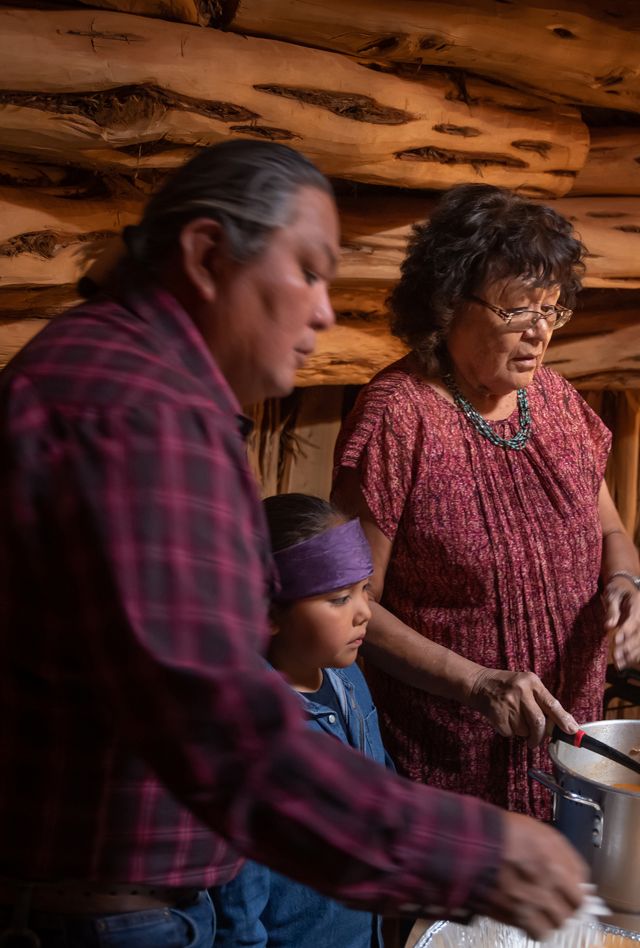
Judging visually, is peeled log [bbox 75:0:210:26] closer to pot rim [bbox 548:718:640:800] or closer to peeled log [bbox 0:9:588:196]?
peeled log [bbox 0:9:588:196]

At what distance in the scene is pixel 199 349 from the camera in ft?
3.08

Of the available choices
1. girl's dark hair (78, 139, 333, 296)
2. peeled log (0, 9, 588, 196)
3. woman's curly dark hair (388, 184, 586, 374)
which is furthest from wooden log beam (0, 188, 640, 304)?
girl's dark hair (78, 139, 333, 296)

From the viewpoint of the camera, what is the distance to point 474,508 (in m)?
2.12

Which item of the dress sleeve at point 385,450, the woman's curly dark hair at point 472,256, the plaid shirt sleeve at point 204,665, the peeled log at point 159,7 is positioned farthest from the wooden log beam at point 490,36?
the plaid shirt sleeve at point 204,665

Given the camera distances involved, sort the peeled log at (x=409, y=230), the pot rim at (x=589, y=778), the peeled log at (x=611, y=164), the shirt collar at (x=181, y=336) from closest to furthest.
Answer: the shirt collar at (x=181, y=336) < the pot rim at (x=589, y=778) < the peeled log at (x=409, y=230) < the peeled log at (x=611, y=164)

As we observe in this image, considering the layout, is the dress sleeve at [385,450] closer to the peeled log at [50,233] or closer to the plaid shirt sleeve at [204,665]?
the peeled log at [50,233]

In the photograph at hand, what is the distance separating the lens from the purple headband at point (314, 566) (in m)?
1.82

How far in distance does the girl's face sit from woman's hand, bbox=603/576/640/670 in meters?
0.58

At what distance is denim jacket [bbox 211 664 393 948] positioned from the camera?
1501 mm

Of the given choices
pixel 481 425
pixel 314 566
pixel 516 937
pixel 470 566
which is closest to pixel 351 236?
pixel 481 425

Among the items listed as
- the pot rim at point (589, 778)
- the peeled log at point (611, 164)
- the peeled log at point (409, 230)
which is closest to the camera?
the pot rim at point (589, 778)

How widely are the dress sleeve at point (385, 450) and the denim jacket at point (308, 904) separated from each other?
336mm

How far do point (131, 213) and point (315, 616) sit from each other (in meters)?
1.04

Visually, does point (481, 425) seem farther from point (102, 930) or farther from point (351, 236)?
point (102, 930)
